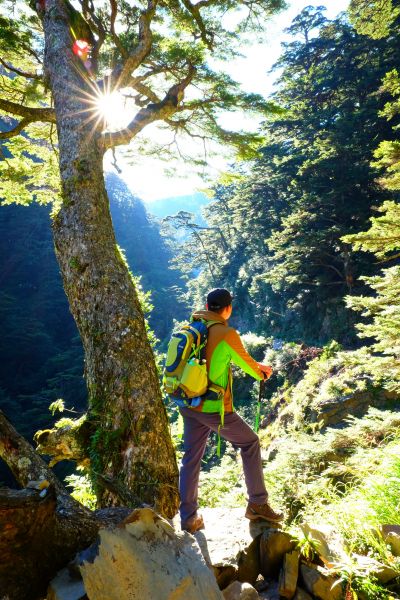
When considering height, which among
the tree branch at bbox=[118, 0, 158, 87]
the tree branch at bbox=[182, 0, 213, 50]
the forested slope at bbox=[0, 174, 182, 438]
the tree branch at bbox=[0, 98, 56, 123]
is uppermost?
the tree branch at bbox=[182, 0, 213, 50]

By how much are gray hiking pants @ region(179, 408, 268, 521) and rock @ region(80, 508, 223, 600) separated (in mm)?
965

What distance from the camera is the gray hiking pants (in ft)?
8.91

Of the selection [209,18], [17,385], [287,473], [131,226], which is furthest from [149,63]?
[131,226]

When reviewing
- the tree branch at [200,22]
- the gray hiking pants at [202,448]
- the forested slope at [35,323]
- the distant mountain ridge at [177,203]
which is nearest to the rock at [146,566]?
the gray hiking pants at [202,448]

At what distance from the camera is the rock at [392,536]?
2143 mm

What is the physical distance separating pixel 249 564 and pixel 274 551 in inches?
7.7

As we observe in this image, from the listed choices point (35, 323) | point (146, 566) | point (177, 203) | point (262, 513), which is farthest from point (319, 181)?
point (177, 203)

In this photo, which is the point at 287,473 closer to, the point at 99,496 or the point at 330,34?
the point at 99,496

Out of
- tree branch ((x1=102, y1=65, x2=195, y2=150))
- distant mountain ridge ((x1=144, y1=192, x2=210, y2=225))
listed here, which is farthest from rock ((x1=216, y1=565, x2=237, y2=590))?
distant mountain ridge ((x1=144, y1=192, x2=210, y2=225))

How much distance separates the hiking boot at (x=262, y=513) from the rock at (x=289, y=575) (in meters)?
0.45

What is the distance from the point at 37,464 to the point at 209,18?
9115mm

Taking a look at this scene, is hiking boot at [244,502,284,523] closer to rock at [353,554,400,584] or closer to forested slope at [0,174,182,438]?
rock at [353,554,400,584]

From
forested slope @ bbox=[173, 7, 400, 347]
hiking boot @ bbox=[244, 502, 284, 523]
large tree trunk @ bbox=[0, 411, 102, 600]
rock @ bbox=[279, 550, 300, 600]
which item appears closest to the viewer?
large tree trunk @ bbox=[0, 411, 102, 600]

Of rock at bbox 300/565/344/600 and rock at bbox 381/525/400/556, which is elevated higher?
rock at bbox 381/525/400/556
